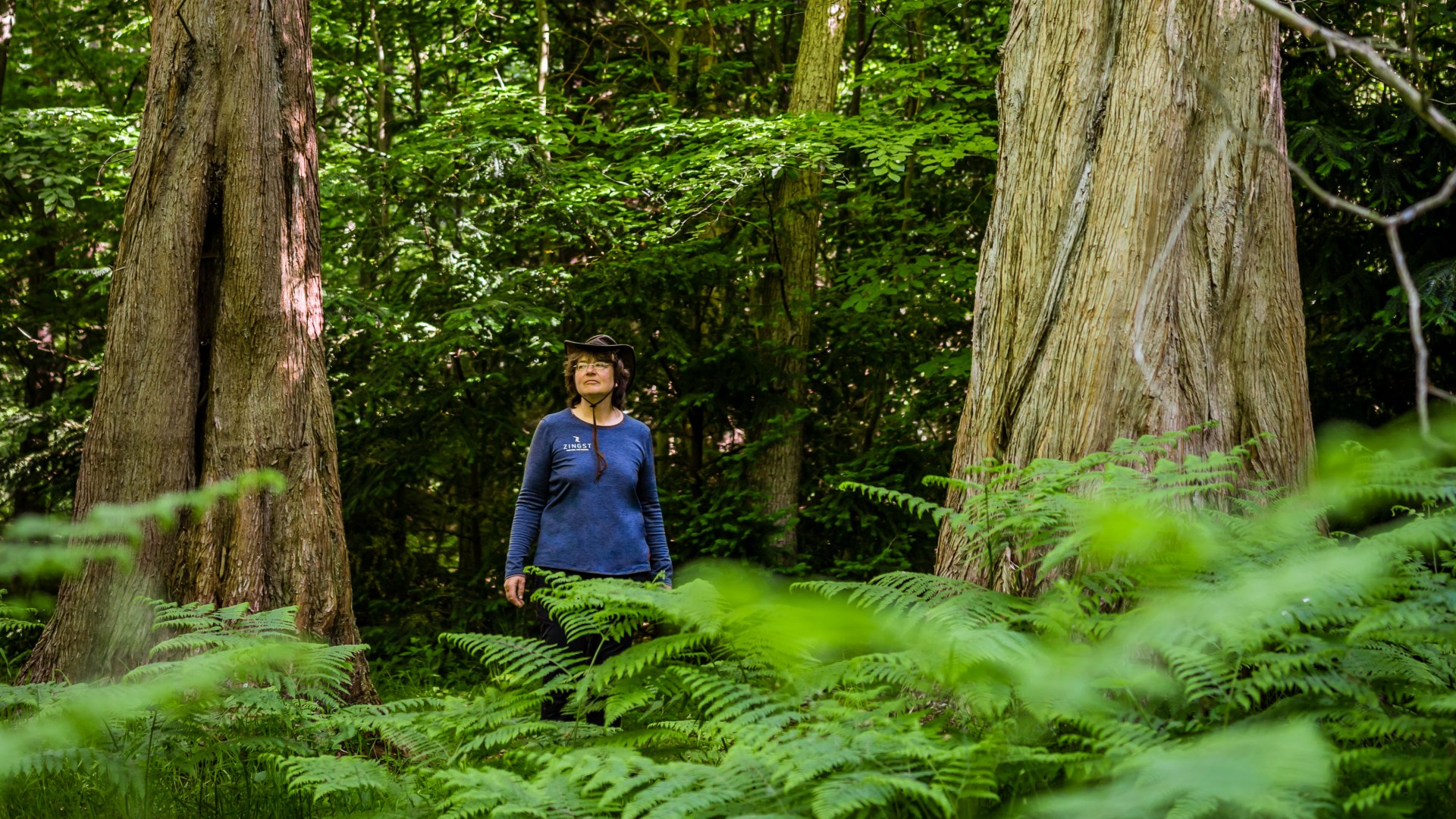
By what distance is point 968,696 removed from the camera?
8.19 feet

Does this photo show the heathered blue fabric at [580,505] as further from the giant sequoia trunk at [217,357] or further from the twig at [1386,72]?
the twig at [1386,72]

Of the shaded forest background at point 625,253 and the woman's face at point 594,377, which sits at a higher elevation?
the shaded forest background at point 625,253

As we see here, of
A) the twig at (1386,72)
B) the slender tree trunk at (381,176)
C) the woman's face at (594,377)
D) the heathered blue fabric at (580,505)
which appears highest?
the slender tree trunk at (381,176)

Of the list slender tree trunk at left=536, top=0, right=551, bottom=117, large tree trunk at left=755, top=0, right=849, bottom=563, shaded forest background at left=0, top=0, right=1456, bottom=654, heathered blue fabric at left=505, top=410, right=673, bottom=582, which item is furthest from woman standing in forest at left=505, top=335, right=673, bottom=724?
slender tree trunk at left=536, top=0, right=551, bottom=117

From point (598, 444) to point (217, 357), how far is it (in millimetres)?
1939

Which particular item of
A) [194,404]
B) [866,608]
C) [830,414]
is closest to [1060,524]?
[866,608]

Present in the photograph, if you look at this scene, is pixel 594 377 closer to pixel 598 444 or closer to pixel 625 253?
pixel 598 444

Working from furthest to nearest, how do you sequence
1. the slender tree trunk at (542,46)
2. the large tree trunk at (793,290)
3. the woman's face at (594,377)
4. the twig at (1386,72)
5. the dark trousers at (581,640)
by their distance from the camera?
the slender tree trunk at (542,46) → the large tree trunk at (793,290) → the woman's face at (594,377) → the dark trousers at (581,640) → the twig at (1386,72)

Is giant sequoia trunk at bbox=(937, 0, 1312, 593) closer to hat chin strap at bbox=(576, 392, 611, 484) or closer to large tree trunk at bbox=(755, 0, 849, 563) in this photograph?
hat chin strap at bbox=(576, 392, 611, 484)

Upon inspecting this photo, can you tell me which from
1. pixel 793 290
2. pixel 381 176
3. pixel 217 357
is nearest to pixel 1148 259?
pixel 217 357

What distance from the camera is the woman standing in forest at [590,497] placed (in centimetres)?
455

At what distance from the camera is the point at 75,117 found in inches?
306

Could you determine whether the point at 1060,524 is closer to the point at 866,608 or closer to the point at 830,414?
the point at 866,608

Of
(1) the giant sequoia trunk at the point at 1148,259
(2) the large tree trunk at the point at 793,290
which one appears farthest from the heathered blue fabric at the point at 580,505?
(2) the large tree trunk at the point at 793,290
